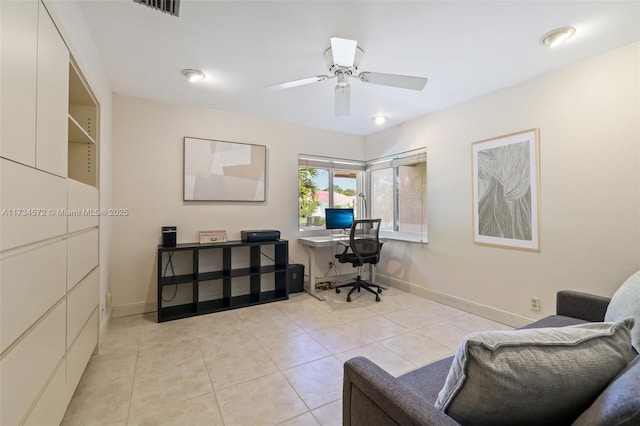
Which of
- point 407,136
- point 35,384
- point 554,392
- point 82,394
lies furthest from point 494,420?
point 407,136

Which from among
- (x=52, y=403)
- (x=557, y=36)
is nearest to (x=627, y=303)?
(x=557, y=36)

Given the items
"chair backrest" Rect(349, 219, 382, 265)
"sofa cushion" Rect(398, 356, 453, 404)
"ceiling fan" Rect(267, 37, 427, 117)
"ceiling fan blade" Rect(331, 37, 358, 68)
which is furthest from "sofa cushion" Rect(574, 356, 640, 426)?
"chair backrest" Rect(349, 219, 382, 265)

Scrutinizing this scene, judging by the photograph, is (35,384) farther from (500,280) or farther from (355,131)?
(355,131)

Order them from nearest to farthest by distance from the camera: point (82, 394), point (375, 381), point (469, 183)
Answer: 1. point (375, 381)
2. point (82, 394)
3. point (469, 183)

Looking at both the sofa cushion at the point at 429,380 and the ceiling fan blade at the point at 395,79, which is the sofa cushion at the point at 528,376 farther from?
the ceiling fan blade at the point at 395,79

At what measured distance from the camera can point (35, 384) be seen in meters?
1.10

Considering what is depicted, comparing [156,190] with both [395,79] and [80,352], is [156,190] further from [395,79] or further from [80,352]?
[395,79]

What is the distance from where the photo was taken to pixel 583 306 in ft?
6.00

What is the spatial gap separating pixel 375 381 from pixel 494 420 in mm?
348

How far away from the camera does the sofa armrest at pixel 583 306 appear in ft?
5.72

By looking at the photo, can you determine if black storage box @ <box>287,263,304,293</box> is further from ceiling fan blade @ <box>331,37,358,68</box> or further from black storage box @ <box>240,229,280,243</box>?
ceiling fan blade @ <box>331,37,358,68</box>

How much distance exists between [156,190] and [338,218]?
249cm

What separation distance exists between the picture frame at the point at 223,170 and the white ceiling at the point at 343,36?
70 cm

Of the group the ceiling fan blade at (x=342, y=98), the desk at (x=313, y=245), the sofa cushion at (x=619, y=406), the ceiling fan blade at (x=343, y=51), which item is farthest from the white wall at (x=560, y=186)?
the sofa cushion at (x=619, y=406)
